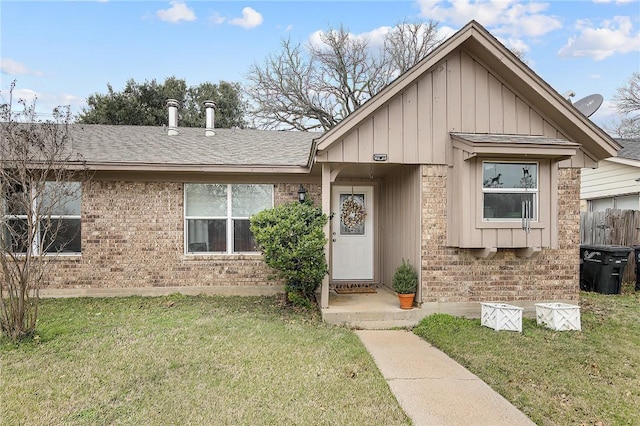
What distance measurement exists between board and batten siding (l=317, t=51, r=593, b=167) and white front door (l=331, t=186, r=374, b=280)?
92.2 inches

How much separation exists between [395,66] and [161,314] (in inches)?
931

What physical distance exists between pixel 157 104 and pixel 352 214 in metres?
17.4

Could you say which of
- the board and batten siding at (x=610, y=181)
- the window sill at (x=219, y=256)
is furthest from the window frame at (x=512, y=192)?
the board and batten siding at (x=610, y=181)

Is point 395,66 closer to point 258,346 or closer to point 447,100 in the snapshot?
point 447,100

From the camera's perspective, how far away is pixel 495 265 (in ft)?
20.1

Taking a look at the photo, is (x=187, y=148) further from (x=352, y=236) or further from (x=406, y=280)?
(x=406, y=280)

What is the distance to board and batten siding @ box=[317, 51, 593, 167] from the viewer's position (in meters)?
5.91

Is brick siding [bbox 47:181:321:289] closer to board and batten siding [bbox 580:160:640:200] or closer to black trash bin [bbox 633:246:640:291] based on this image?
black trash bin [bbox 633:246:640:291]

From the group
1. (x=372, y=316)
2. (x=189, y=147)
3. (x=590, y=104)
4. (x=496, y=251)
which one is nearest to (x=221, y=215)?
(x=189, y=147)

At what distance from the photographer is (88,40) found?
11.2m

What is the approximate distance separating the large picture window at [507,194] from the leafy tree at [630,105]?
2380cm

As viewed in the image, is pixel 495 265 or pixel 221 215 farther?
pixel 221 215

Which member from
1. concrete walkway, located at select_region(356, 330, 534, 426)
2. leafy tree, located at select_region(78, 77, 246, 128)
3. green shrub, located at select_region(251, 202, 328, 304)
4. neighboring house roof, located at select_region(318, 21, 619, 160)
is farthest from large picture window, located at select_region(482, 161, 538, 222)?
leafy tree, located at select_region(78, 77, 246, 128)

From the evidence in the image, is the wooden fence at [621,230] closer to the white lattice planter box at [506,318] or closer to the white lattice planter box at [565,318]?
the white lattice planter box at [565,318]
